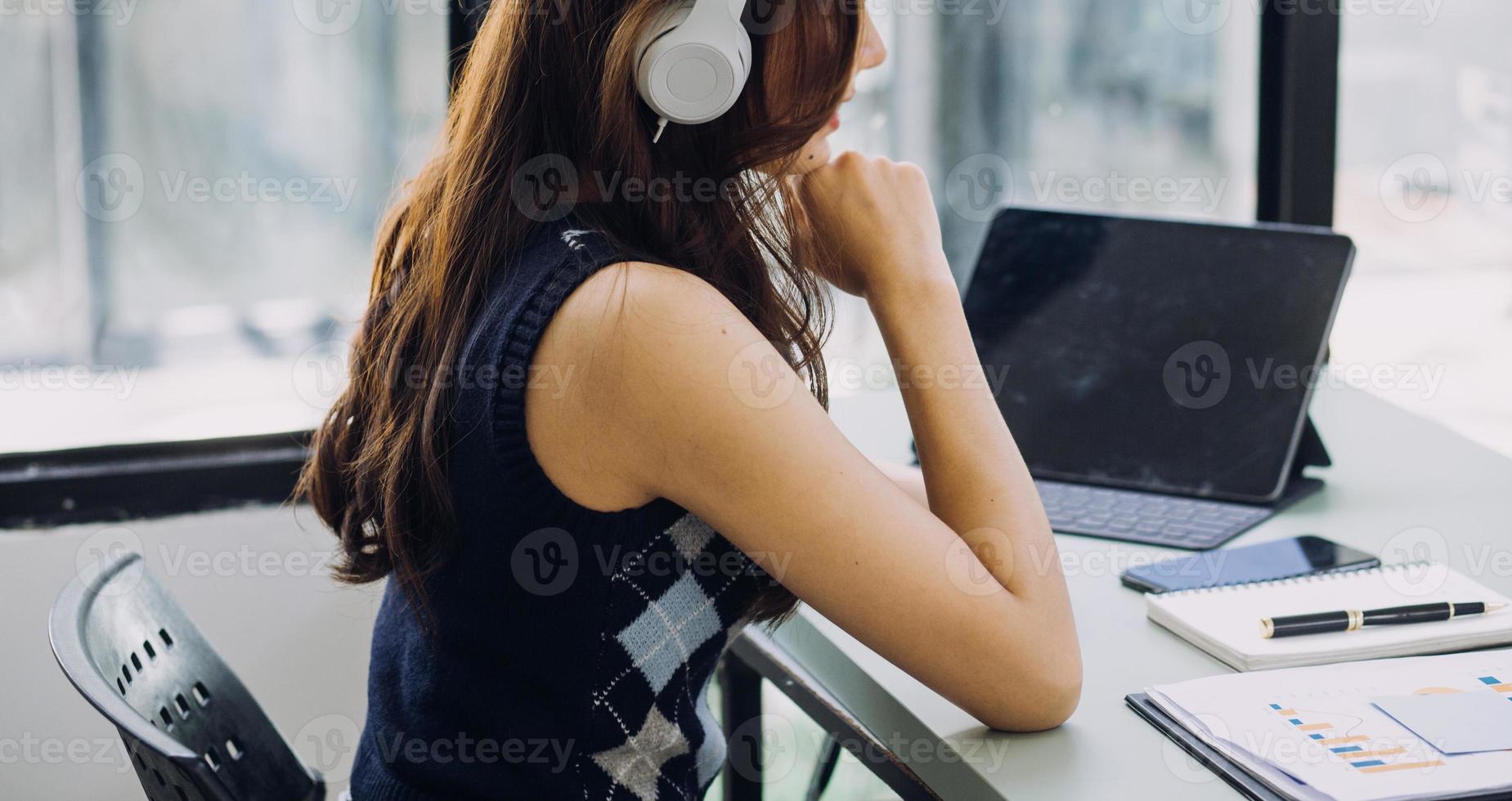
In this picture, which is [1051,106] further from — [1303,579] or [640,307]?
[640,307]

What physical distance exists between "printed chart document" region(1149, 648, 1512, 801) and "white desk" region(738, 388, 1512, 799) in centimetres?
3

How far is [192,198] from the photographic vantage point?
1600mm

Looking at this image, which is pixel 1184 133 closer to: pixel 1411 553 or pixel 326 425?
pixel 1411 553

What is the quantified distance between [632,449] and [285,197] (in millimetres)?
1066

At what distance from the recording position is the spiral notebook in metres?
0.86

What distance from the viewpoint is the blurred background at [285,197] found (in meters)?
1.54

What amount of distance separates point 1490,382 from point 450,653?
6.44 feet

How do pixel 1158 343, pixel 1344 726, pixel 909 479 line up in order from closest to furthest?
pixel 1344 726 → pixel 909 479 → pixel 1158 343

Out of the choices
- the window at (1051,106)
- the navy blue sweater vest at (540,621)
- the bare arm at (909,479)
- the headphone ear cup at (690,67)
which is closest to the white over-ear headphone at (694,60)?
the headphone ear cup at (690,67)

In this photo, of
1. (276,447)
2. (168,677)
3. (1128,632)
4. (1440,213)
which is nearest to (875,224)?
(1128,632)

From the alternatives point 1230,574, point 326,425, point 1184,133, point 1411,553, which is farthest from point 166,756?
point 1184,133

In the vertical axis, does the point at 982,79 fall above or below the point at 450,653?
above

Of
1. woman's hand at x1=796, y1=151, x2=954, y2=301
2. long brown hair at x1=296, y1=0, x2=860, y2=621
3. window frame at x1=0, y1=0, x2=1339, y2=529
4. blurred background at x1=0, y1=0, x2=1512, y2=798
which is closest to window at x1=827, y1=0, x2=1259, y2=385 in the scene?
blurred background at x1=0, y1=0, x2=1512, y2=798

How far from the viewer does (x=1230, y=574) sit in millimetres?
1027
